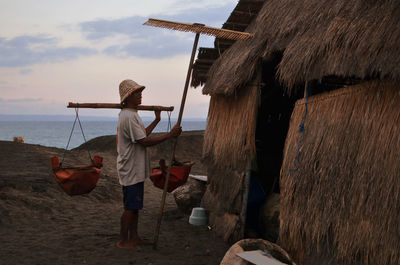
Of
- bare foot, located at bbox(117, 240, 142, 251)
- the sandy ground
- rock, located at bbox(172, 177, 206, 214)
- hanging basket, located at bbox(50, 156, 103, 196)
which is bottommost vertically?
the sandy ground

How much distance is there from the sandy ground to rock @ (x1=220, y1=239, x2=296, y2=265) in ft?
3.11

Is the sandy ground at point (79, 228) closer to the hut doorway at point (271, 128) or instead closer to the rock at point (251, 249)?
the rock at point (251, 249)

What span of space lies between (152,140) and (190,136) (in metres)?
14.3

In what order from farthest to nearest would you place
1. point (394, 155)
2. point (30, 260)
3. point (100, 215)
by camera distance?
point (100, 215) → point (30, 260) → point (394, 155)

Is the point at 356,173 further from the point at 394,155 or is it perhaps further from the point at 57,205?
the point at 57,205

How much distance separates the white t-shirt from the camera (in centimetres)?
533

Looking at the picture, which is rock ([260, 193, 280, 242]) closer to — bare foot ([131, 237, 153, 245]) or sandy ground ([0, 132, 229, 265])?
sandy ground ([0, 132, 229, 265])

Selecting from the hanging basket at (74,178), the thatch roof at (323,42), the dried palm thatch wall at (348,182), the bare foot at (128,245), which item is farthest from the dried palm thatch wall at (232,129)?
the hanging basket at (74,178)

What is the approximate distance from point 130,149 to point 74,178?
0.83 metres

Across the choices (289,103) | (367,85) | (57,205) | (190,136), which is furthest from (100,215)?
(190,136)

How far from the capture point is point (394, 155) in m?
3.21

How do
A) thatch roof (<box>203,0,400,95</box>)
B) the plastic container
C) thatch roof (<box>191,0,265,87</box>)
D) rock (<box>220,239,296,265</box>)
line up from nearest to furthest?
thatch roof (<box>203,0,400,95</box>) → rock (<box>220,239,296,265</box>) → the plastic container → thatch roof (<box>191,0,265,87</box>)

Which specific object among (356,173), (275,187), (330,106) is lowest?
(275,187)

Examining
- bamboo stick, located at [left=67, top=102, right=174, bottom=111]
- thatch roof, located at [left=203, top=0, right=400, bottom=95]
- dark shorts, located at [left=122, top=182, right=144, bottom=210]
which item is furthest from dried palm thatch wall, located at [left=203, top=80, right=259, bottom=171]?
dark shorts, located at [left=122, top=182, right=144, bottom=210]
